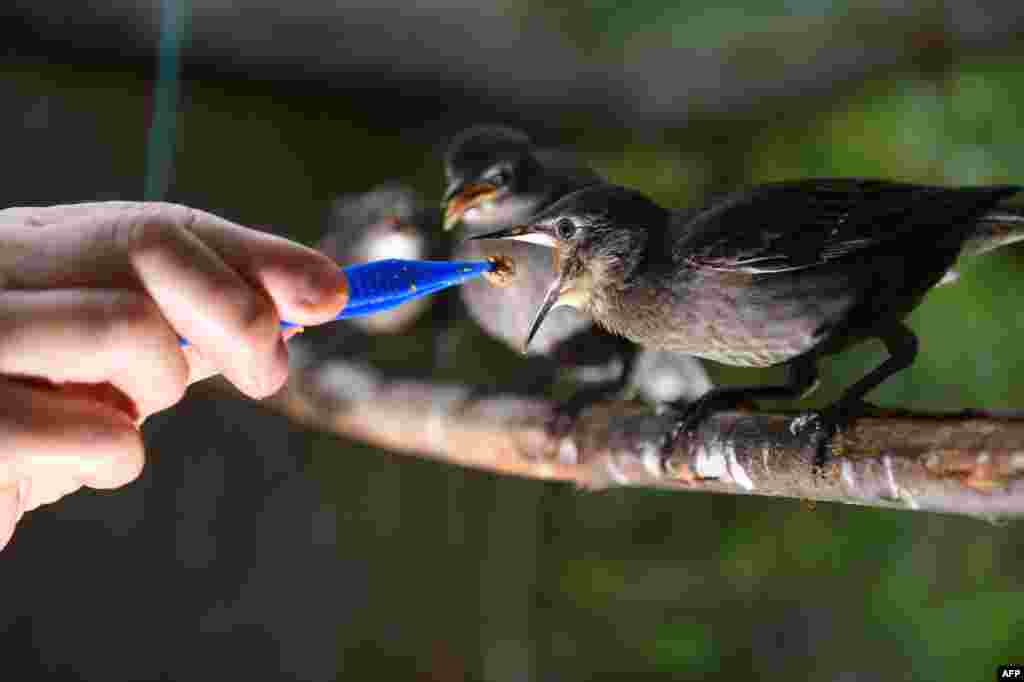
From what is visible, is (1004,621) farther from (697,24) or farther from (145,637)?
(145,637)

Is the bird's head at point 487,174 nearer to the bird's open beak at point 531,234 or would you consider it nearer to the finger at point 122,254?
the bird's open beak at point 531,234

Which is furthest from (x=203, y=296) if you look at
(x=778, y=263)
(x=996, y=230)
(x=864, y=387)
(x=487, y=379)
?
(x=487, y=379)

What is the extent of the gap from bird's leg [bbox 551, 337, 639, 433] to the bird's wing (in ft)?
2.75

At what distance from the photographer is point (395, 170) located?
4262 millimetres

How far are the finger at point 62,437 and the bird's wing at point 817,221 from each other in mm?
924

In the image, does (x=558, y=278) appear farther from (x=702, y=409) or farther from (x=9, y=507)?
(x=9, y=507)

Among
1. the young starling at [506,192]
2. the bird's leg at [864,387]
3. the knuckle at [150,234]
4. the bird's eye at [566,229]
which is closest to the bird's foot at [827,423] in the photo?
the bird's leg at [864,387]

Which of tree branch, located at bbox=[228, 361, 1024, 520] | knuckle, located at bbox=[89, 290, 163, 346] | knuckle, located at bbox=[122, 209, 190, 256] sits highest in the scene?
knuckle, located at bbox=[122, 209, 190, 256]

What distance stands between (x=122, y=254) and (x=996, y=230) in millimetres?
1321

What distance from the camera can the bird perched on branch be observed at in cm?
236

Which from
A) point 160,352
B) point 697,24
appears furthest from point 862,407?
point 697,24

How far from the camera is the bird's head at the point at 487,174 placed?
2.38 meters

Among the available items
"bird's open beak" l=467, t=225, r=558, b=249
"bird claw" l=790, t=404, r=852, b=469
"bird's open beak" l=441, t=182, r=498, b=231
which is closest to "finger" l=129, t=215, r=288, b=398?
"bird's open beak" l=467, t=225, r=558, b=249

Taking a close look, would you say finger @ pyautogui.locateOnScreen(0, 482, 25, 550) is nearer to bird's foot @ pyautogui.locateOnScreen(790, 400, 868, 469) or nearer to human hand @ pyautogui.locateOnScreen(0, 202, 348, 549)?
human hand @ pyautogui.locateOnScreen(0, 202, 348, 549)
